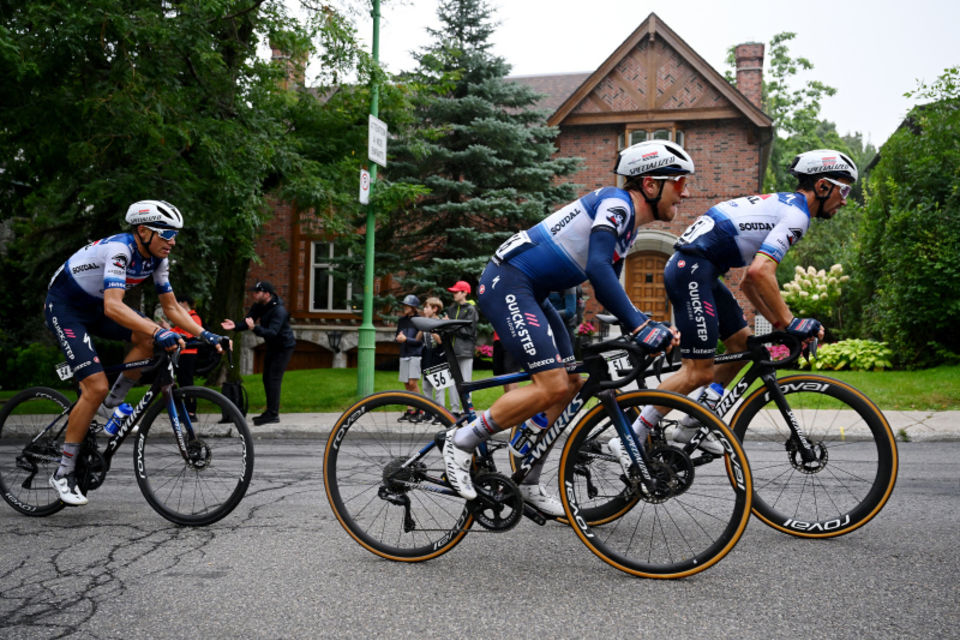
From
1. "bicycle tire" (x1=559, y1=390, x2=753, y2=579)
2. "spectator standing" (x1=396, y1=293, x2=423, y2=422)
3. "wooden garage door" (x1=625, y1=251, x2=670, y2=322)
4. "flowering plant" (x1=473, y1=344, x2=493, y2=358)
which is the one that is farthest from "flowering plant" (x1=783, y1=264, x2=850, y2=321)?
"bicycle tire" (x1=559, y1=390, x2=753, y2=579)

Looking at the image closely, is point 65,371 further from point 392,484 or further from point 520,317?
point 520,317

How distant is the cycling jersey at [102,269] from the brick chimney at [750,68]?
82.1 ft

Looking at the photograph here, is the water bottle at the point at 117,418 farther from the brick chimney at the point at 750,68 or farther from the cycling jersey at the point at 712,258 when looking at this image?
the brick chimney at the point at 750,68

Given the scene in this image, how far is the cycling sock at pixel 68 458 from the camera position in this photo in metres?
5.18

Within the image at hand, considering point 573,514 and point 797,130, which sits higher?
point 797,130

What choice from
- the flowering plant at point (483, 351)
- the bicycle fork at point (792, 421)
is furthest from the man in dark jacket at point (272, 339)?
the flowering plant at point (483, 351)

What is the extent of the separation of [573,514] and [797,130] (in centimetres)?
4780

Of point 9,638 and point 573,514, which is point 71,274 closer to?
point 9,638

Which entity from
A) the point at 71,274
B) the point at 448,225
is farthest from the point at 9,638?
the point at 448,225

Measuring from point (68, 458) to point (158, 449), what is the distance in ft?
2.58

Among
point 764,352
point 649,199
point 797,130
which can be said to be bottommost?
point 764,352

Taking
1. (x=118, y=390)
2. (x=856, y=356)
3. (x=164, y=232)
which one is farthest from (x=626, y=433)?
(x=856, y=356)

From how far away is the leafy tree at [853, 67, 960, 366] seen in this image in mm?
14398

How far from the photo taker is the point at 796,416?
14.7 feet
